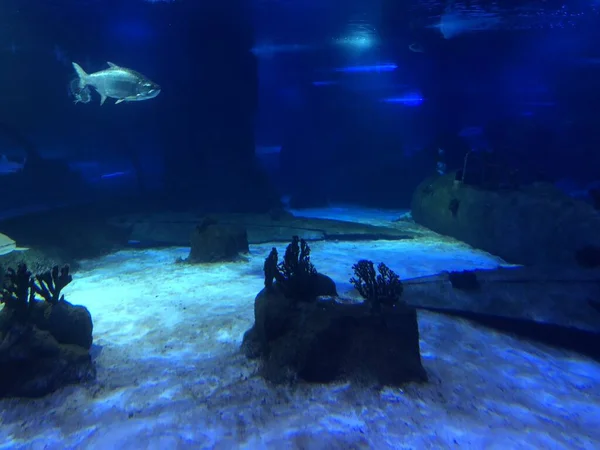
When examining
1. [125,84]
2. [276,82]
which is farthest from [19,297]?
[276,82]

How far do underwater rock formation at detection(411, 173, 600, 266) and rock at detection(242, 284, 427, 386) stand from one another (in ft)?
16.5

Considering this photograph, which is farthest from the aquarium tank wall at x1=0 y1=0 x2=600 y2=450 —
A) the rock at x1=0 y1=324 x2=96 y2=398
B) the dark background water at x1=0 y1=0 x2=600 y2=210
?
the dark background water at x1=0 y1=0 x2=600 y2=210

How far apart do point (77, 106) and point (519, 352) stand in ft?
67.1

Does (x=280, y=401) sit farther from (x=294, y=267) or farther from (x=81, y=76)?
(x=81, y=76)

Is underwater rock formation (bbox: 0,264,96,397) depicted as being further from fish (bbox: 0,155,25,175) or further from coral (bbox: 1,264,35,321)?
fish (bbox: 0,155,25,175)

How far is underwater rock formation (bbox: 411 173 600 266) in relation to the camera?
8.16m

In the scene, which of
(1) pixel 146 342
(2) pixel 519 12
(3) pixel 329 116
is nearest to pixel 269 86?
(3) pixel 329 116

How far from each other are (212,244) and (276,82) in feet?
66.8

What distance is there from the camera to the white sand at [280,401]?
318 cm

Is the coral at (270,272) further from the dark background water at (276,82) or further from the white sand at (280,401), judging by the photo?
the dark background water at (276,82)

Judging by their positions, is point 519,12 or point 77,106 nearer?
point 519,12

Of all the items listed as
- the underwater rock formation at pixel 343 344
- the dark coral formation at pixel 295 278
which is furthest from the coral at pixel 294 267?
the underwater rock formation at pixel 343 344

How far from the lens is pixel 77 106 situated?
61.3 feet

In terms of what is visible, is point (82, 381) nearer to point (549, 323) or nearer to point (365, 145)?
point (549, 323)
